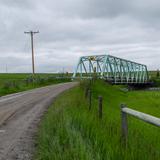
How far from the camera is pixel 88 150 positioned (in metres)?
5.80

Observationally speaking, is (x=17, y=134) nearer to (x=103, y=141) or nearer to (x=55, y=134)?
(x=55, y=134)

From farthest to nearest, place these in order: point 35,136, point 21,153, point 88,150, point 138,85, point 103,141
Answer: point 138,85, point 35,136, point 21,153, point 103,141, point 88,150

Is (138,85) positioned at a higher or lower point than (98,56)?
lower

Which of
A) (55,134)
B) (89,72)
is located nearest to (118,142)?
(55,134)

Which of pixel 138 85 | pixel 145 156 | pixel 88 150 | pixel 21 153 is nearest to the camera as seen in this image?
pixel 145 156

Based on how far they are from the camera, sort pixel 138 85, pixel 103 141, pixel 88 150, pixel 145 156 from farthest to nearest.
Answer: pixel 138 85 → pixel 103 141 → pixel 88 150 → pixel 145 156

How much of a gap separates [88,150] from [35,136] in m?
4.21

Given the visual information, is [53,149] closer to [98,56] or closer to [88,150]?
[88,150]

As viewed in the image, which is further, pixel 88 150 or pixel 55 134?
pixel 55 134

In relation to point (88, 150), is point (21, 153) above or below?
below

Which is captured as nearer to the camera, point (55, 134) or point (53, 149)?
point (53, 149)

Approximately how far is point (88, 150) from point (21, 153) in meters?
2.43

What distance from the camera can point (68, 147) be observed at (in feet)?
21.2

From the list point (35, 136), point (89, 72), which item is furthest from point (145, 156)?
point (89, 72)
